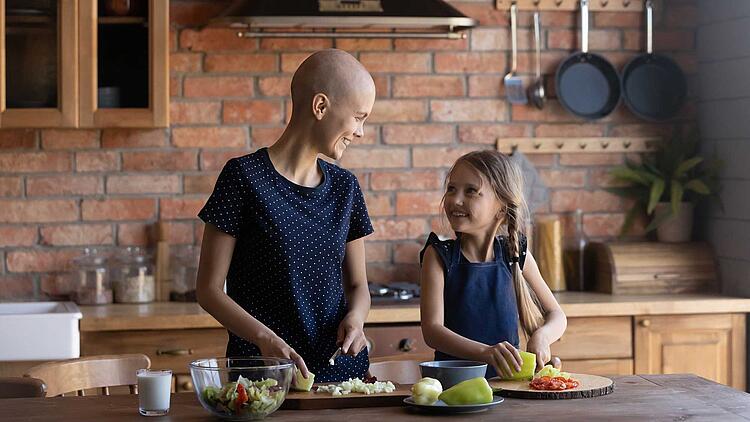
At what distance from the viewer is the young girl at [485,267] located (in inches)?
101

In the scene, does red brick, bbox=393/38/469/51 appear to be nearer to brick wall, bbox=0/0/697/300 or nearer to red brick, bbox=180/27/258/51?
brick wall, bbox=0/0/697/300

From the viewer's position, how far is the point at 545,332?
8.05ft

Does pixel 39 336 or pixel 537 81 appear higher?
pixel 537 81

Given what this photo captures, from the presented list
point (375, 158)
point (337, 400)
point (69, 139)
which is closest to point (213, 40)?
point (69, 139)

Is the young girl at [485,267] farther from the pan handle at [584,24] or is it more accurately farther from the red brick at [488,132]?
the pan handle at [584,24]

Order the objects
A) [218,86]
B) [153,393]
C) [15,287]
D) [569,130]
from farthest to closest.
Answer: [569,130]
[218,86]
[15,287]
[153,393]

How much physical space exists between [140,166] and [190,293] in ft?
1.63

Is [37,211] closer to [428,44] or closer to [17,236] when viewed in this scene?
[17,236]

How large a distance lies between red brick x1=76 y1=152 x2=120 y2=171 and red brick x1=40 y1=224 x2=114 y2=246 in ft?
0.66

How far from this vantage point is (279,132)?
4.08 m

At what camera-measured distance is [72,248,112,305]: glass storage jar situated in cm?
387

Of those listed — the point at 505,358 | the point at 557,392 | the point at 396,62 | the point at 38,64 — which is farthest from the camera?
the point at 396,62

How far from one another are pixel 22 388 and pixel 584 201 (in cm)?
253

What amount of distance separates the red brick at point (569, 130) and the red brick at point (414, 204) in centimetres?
46
